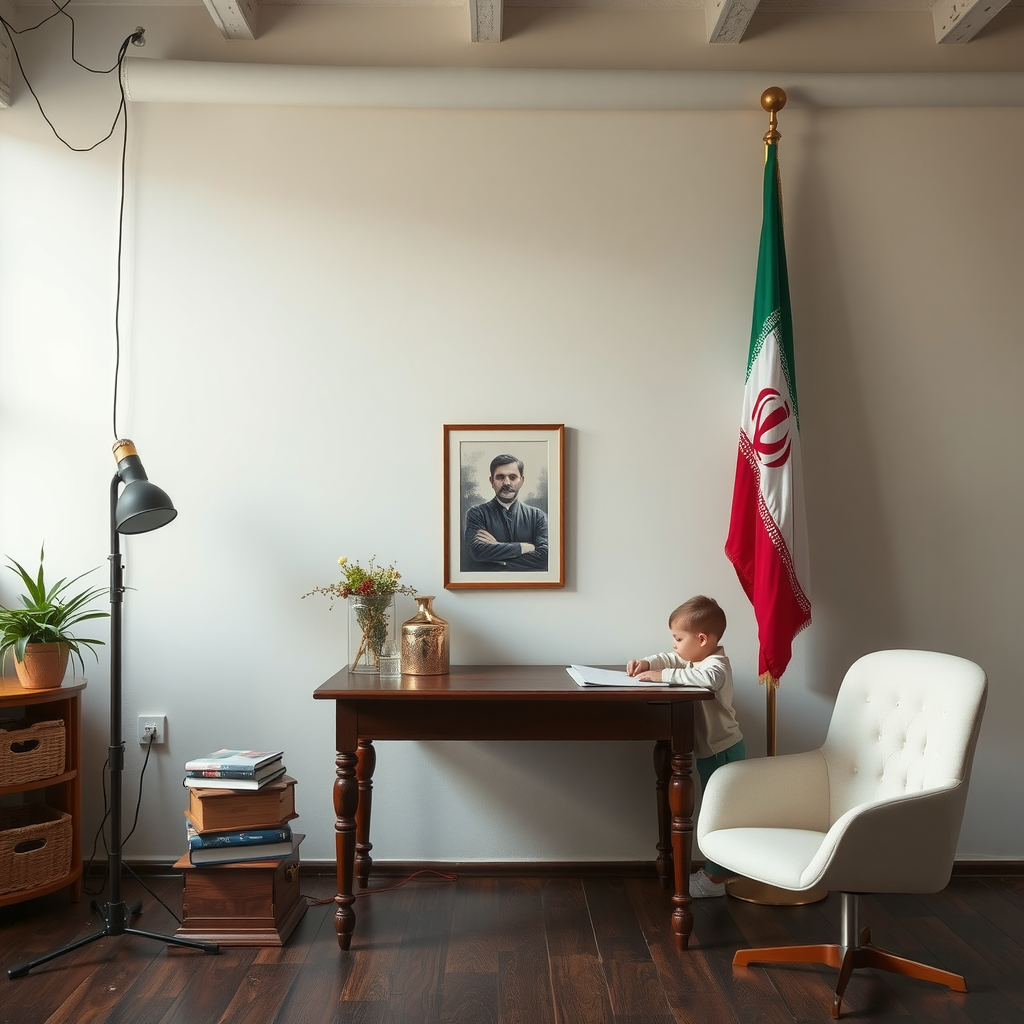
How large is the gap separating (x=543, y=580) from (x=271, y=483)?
3.37ft

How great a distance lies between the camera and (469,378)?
10.2ft

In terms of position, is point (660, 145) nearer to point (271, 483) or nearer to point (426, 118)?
point (426, 118)

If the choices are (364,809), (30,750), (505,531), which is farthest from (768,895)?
(30,750)

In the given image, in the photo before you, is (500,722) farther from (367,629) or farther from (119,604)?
(119,604)

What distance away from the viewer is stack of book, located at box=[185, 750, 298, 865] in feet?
8.40

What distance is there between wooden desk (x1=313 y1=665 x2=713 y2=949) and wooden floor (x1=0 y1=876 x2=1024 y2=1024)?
19 centimetres

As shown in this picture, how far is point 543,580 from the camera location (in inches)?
122

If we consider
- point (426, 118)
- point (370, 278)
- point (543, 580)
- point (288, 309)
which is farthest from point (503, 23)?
point (543, 580)

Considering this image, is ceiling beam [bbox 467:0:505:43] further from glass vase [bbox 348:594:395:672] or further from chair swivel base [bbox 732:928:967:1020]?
chair swivel base [bbox 732:928:967:1020]

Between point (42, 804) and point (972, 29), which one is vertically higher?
point (972, 29)

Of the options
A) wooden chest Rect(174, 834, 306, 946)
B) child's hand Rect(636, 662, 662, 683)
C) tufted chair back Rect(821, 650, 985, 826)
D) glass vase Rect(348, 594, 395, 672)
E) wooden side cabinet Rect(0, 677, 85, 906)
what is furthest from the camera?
glass vase Rect(348, 594, 395, 672)

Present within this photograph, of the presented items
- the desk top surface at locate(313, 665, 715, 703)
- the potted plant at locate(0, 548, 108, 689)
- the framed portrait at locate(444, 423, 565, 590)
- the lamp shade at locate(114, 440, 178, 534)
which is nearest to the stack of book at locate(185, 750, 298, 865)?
the desk top surface at locate(313, 665, 715, 703)

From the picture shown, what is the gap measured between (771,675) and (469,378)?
4.78 feet

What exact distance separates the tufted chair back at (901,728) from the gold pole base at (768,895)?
1.40 ft
